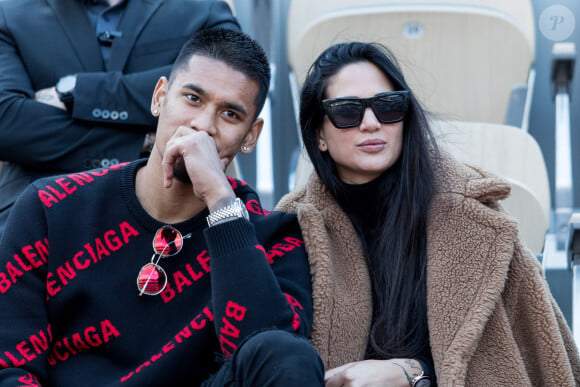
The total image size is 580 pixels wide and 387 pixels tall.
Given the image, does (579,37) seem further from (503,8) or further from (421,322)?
(421,322)

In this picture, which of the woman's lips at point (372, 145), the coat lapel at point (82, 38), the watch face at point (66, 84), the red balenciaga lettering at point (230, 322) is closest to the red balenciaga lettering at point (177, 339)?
the red balenciaga lettering at point (230, 322)

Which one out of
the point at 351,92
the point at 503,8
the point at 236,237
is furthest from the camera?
the point at 503,8

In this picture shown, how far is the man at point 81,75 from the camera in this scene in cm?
249

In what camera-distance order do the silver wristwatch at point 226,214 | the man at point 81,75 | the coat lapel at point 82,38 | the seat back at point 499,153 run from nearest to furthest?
1. the silver wristwatch at point 226,214
2. the man at point 81,75
3. the coat lapel at point 82,38
4. the seat back at point 499,153

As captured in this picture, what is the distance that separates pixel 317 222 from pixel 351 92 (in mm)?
358

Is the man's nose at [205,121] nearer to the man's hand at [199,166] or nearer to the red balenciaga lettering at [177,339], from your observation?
the man's hand at [199,166]

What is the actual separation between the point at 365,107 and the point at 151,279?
70 centimetres

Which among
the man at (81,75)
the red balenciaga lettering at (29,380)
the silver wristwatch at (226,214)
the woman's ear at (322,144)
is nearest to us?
the red balenciaga lettering at (29,380)

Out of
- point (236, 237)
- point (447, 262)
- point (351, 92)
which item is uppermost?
point (351, 92)

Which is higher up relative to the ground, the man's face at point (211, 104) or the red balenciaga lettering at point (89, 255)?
the man's face at point (211, 104)

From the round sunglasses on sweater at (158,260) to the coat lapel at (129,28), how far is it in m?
0.88

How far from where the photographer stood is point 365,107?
2195 mm

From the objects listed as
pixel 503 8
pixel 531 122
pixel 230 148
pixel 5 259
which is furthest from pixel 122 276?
pixel 531 122

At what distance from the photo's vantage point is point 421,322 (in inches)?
81.7
